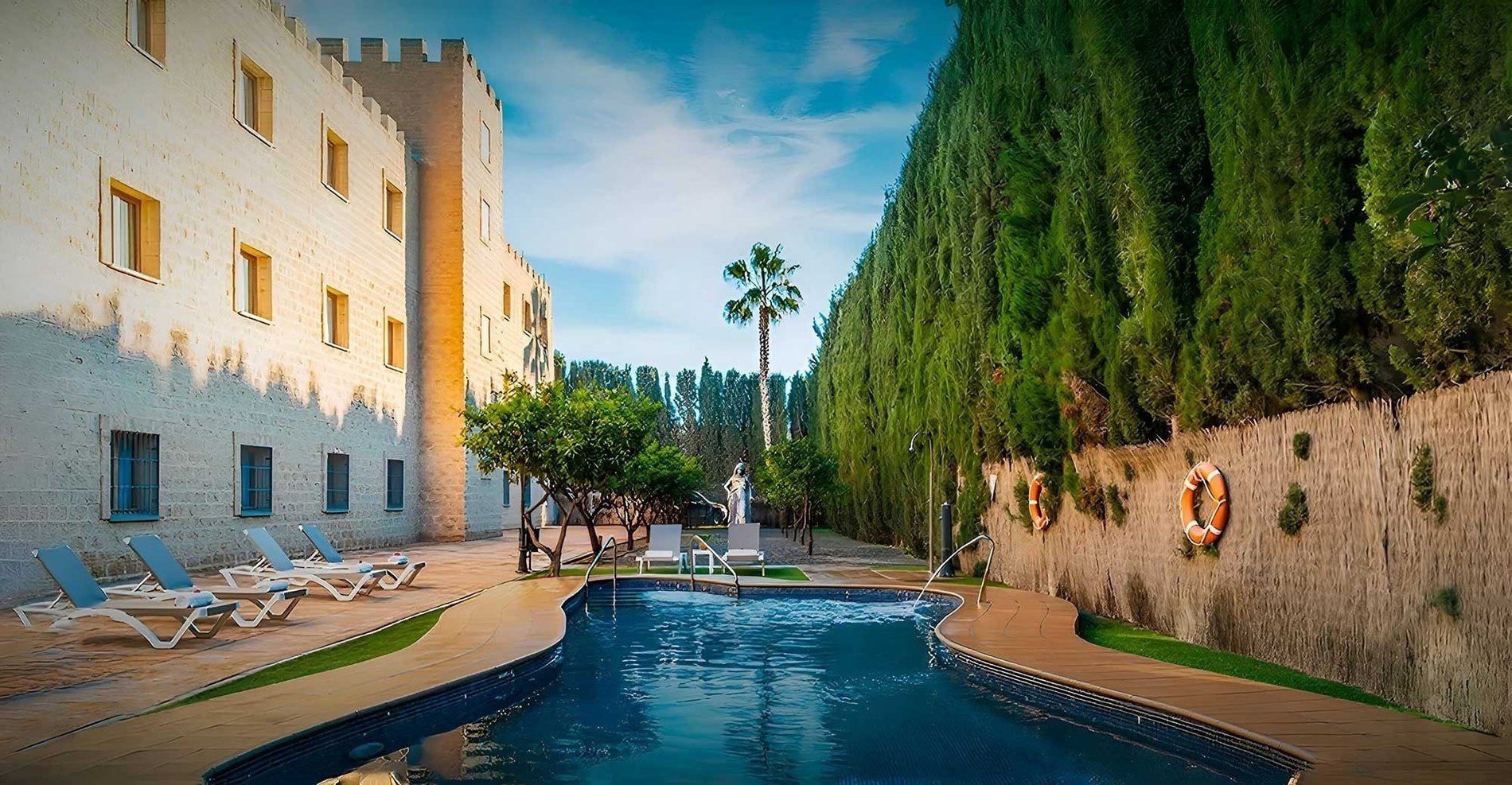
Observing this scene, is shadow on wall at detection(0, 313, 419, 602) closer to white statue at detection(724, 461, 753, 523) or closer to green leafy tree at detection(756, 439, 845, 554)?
white statue at detection(724, 461, 753, 523)

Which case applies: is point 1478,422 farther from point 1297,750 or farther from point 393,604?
point 393,604

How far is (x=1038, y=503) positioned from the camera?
37.5ft

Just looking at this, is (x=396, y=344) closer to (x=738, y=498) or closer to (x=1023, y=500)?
(x=738, y=498)

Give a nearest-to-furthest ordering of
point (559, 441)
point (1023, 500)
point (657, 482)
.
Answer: point (1023, 500) → point (559, 441) → point (657, 482)

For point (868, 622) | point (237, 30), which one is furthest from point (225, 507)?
point (868, 622)

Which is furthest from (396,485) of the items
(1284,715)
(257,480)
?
(1284,715)

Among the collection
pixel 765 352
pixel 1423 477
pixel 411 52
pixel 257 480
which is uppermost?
pixel 411 52

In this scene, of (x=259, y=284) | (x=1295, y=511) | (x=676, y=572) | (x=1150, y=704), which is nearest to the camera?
(x=1150, y=704)

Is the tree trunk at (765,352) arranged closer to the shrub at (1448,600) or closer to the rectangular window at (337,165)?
the rectangular window at (337,165)

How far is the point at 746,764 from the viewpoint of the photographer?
555cm

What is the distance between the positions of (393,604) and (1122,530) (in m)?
7.36

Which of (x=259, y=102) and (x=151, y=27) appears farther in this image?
(x=259, y=102)

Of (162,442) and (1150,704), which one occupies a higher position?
(162,442)

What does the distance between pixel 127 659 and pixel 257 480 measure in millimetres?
9149
